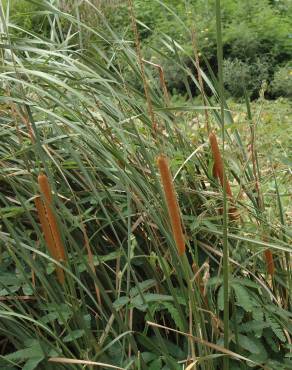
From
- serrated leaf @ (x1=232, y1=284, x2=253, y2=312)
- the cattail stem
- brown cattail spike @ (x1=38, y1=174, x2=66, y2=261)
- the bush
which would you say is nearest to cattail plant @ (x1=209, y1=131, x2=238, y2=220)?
the cattail stem

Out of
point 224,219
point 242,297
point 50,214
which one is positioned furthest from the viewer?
point 242,297

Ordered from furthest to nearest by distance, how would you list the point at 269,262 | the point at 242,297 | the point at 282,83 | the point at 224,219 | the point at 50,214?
the point at 282,83 → the point at 269,262 → the point at 242,297 → the point at 50,214 → the point at 224,219

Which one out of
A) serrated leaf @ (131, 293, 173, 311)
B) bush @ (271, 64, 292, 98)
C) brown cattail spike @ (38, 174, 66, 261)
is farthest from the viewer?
bush @ (271, 64, 292, 98)

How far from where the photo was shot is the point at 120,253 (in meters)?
1.33

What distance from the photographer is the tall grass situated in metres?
1.21

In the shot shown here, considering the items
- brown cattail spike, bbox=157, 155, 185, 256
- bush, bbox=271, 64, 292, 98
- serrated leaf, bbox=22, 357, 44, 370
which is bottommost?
bush, bbox=271, 64, 292, 98

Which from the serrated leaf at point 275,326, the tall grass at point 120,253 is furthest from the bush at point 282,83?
the serrated leaf at point 275,326

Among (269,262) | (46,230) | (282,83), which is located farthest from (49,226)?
(282,83)

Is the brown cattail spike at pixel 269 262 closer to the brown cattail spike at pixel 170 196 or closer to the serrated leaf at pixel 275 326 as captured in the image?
the serrated leaf at pixel 275 326

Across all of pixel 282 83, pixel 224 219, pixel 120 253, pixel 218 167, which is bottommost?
pixel 282 83

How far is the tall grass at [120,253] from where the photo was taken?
121 centimetres

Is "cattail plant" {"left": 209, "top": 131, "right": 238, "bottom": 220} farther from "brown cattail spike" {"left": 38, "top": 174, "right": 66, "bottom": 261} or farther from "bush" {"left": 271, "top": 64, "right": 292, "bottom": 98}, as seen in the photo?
"bush" {"left": 271, "top": 64, "right": 292, "bottom": 98}

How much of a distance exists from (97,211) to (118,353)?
12.1 inches

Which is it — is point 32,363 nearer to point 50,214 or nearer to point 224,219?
point 50,214
